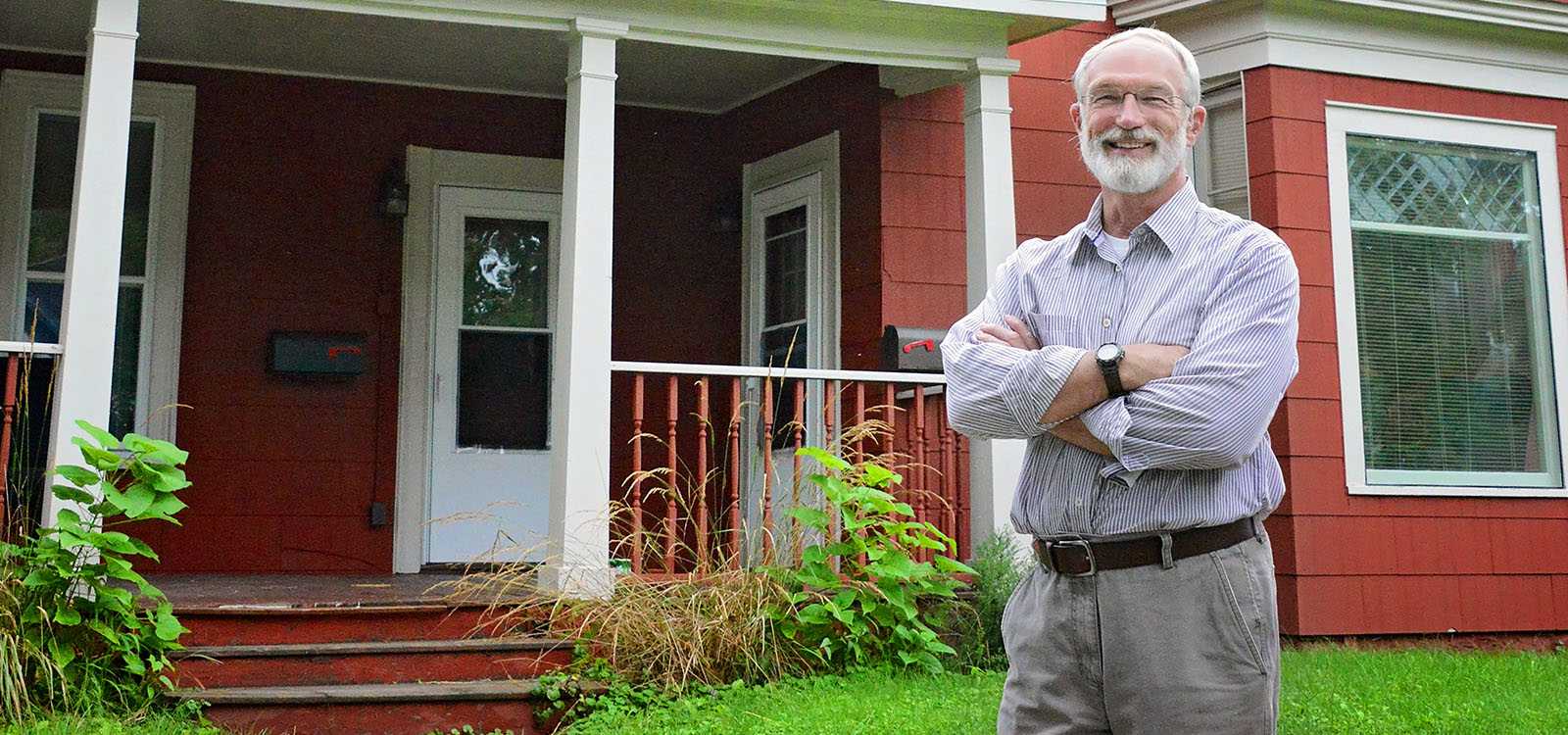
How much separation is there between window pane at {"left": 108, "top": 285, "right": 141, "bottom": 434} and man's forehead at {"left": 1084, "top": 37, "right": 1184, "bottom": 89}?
17.9 feet

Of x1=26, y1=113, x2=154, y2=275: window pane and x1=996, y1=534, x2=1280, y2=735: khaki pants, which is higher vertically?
x1=26, y1=113, x2=154, y2=275: window pane

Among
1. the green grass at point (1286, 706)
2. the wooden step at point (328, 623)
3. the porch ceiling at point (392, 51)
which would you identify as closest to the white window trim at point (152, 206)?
the porch ceiling at point (392, 51)

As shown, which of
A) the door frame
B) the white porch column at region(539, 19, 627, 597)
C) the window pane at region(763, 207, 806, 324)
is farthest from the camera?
the window pane at region(763, 207, 806, 324)

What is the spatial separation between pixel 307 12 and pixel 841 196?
92.3 inches

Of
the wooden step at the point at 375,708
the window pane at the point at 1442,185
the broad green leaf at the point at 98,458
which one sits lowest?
the wooden step at the point at 375,708

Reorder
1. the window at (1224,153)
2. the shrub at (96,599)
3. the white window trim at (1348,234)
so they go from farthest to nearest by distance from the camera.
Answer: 1. the window at (1224,153)
2. the white window trim at (1348,234)
3. the shrub at (96,599)

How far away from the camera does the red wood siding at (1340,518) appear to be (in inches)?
235

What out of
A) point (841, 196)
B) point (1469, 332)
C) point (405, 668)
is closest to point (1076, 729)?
point (405, 668)

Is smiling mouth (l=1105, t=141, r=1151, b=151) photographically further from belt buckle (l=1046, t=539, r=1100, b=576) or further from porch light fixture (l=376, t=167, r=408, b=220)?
porch light fixture (l=376, t=167, r=408, b=220)

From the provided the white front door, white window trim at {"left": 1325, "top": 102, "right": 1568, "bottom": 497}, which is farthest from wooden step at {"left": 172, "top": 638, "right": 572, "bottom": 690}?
white window trim at {"left": 1325, "top": 102, "right": 1568, "bottom": 497}

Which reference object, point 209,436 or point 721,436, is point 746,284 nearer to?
point 721,436

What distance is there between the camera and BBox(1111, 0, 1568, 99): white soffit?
623cm

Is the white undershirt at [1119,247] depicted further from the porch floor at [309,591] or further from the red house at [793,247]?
the red house at [793,247]

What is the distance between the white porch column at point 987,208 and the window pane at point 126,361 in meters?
3.58
